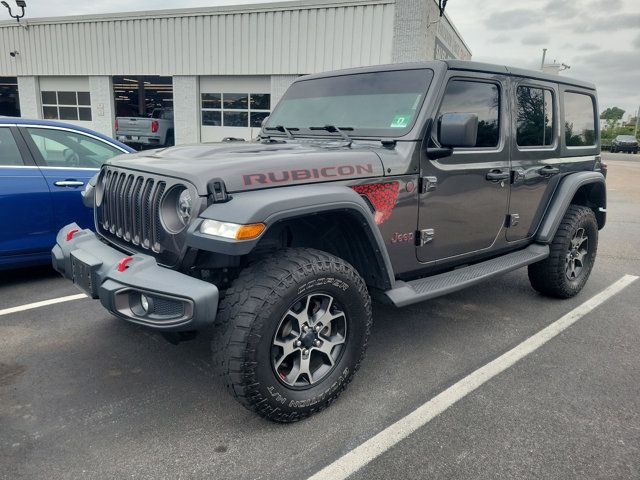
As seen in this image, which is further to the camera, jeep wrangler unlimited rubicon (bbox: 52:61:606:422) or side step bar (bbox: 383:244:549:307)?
side step bar (bbox: 383:244:549:307)

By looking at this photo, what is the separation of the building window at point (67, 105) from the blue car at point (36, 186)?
64.6ft

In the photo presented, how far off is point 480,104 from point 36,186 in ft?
12.8

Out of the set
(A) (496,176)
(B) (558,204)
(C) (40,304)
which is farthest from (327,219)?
(C) (40,304)

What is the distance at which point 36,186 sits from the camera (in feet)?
14.6

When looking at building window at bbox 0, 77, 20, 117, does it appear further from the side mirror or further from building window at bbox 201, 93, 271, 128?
the side mirror

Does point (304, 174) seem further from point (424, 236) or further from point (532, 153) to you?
point (532, 153)

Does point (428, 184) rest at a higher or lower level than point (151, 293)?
higher

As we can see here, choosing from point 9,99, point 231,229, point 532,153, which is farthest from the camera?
point 9,99

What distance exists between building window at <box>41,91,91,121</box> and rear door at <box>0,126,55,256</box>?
19878 millimetres

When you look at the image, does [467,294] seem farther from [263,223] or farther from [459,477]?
[263,223]

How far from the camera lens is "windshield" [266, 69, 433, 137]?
10.7 ft

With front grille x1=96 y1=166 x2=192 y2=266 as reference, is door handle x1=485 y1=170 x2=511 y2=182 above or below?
above

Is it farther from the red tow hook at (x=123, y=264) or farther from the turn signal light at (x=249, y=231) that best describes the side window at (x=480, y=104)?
the red tow hook at (x=123, y=264)

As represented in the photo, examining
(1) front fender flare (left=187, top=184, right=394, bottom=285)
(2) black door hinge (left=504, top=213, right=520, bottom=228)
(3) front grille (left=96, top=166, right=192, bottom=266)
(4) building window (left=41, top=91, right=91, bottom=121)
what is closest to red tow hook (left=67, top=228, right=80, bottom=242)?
(3) front grille (left=96, top=166, right=192, bottom=266)
